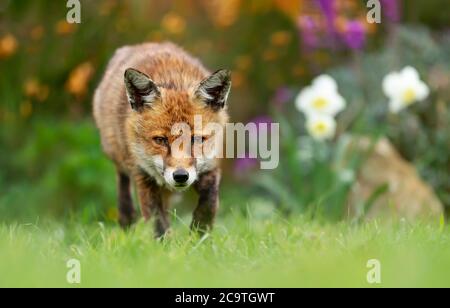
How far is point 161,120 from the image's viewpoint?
489 centimetres

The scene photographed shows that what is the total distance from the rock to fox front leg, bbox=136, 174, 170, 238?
3.42 meters

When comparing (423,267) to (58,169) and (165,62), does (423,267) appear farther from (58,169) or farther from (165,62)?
(58,169)

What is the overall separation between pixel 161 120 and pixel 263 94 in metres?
5.91

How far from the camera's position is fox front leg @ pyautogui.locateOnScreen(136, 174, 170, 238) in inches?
203

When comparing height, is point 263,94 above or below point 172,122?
above

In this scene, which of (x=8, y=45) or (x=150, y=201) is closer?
(x=150, y=201)

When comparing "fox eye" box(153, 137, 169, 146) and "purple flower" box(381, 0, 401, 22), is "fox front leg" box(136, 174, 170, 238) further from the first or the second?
"purple flower" box(381, 0, 401, 22)

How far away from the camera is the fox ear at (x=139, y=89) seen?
15.9ft

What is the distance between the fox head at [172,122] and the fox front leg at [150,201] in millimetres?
122
